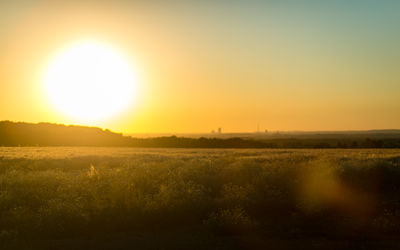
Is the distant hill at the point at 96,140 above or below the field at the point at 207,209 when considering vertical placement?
above

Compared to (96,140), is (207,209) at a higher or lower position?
lower

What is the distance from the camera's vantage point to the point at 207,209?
14258 mm

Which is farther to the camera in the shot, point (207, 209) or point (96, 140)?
point (96, 140)

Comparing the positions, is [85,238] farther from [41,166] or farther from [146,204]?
[41,166]

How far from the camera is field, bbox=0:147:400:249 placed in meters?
11.6

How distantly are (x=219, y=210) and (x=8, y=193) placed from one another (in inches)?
315

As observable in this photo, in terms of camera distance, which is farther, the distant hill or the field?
the distant hill

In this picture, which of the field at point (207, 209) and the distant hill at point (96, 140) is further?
the distant hill at point (96, 140)

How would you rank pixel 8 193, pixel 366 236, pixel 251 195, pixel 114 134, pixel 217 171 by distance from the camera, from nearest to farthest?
pixel 366 236 → pixel 8 193 → pixel 251 195 → pixel 217 171 → pixel 114 134

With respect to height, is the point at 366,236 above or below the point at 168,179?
below

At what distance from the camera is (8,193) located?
584 inches

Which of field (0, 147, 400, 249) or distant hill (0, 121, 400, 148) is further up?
distant hill (0, 121, 400, 148)

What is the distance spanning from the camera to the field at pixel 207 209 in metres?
11.6

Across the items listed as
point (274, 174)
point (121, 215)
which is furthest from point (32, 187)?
point (274, 174)
